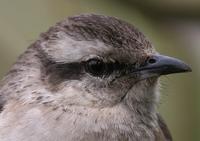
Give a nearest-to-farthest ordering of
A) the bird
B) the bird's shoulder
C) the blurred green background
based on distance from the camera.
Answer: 1. the bird
2. the bird's shoulder
3. the blurred green background

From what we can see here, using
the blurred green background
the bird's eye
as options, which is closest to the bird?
the bird's eye

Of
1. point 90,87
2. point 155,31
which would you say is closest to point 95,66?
point 90,87

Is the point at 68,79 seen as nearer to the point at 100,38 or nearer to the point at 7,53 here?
the point at 100,38

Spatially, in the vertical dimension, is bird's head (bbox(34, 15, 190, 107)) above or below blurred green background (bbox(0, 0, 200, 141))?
above

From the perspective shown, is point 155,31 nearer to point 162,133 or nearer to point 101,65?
point 162,133

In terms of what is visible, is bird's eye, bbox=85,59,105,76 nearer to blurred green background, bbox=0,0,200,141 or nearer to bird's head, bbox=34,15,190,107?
bird's head, bbox=34,15,190,107

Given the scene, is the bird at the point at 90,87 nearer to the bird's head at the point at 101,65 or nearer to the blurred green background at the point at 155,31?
the bird's head at the point at 101,65

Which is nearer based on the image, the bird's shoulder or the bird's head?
the bird's head
